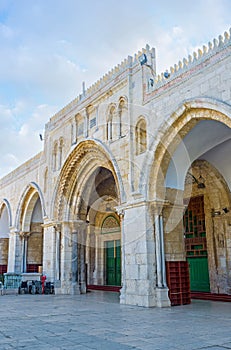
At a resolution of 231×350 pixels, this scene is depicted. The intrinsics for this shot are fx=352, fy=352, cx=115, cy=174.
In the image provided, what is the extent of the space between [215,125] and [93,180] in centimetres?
524

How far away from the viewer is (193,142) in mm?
8305

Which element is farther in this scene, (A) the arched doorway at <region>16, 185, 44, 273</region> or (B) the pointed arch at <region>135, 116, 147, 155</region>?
(A) the arched doorway at <region>16, 185, 44, 273</region>

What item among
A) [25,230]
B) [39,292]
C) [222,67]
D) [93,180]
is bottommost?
[39,292]

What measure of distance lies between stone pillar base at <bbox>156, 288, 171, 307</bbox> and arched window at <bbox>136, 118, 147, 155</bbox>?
3.29 metres

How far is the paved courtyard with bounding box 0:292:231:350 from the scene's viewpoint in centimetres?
404

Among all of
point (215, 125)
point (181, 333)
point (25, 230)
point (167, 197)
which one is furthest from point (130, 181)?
point (25, 230)

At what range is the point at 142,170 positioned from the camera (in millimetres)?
8461

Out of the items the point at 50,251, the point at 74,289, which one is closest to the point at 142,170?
the point at 74,289

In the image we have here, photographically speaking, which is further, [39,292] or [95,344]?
[39,292]

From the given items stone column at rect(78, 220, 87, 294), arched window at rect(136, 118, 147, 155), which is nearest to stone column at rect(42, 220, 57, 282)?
stone column at rect(78, 220, 87, 294)

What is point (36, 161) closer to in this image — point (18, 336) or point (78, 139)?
point (78, 139)

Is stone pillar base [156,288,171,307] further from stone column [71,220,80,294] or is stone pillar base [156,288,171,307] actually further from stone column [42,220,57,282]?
stone column [42,220,57,282]

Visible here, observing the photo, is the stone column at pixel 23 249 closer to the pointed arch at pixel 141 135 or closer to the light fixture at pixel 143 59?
the pointed arch at pixel 141 135

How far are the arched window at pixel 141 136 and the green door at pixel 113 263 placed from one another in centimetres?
680
